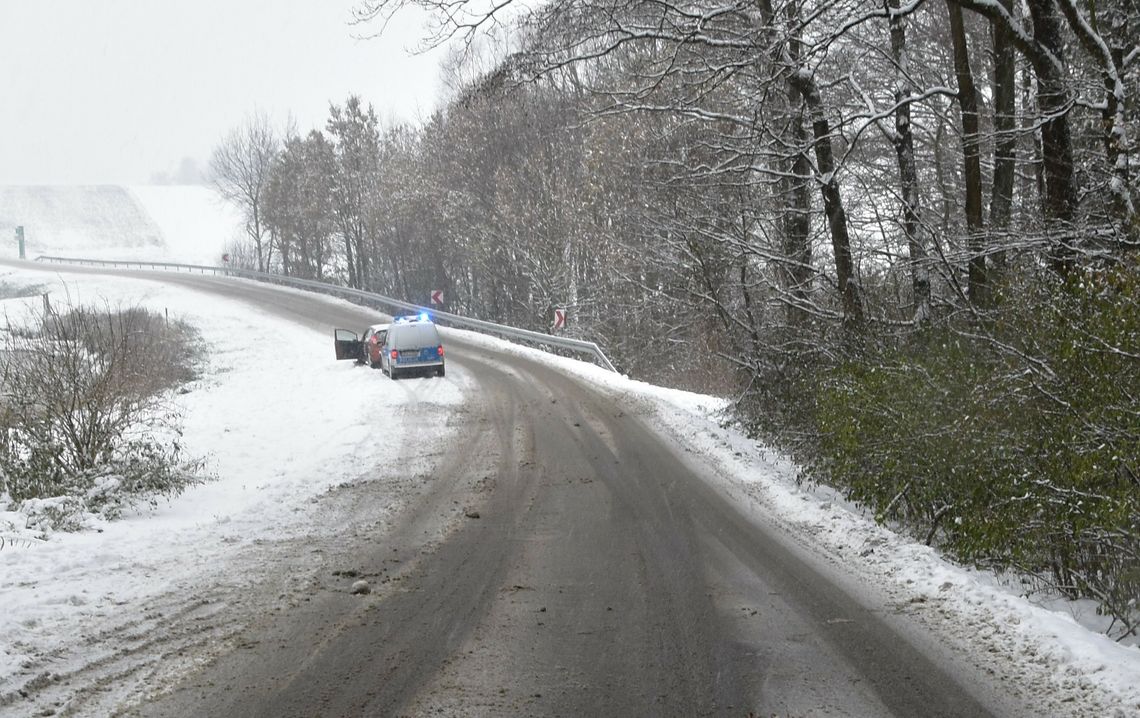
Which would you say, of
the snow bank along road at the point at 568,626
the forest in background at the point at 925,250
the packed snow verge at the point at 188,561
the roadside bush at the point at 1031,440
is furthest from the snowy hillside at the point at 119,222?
Answer: the roadside bush at the point at 1031,440

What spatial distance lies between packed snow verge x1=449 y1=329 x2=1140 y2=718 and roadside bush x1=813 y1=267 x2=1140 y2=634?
0.29 m

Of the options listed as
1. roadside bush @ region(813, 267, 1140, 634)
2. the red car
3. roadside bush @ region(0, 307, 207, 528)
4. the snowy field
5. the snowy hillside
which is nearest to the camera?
the snowy field

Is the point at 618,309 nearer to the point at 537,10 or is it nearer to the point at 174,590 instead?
the point at 537,10

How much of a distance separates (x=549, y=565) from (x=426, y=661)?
236 centimetres

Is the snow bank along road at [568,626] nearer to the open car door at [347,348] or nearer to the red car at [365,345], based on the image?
the red car at [365,345]

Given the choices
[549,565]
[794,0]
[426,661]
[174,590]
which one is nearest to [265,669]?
[426,661]

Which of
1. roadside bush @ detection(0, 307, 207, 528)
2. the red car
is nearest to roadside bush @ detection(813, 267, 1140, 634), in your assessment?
roadside bush @ detection(0, 307, 207, 528)

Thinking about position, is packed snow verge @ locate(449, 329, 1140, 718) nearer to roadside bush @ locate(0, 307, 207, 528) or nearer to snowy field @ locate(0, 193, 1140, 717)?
snowy field @ locate(0, 193, 1140, 717)

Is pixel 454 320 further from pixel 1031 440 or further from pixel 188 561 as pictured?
pixel 1031 440

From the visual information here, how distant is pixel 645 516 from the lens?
953 cm

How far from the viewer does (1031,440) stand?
21.4 feet

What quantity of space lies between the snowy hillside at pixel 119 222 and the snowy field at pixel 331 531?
266ft

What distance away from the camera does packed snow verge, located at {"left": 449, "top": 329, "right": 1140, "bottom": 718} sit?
16.0 feet

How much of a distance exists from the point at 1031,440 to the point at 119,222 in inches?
4999
